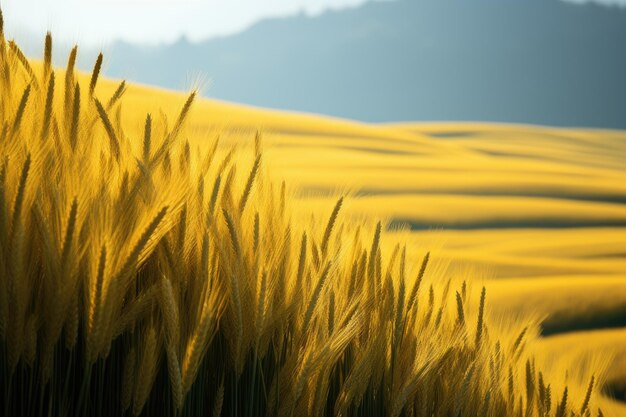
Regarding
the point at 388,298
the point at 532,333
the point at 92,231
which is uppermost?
the point at 92,231

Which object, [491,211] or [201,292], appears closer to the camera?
[201,292]

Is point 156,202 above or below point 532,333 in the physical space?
above

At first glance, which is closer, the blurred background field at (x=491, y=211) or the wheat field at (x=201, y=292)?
the wheat field at (x=201, y=292)

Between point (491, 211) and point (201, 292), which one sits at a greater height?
point (201, 292)

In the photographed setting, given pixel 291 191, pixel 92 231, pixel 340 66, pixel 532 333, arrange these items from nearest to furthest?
pixel 92 231
pixel 291 191
pixel 532 333
pixel 340 66

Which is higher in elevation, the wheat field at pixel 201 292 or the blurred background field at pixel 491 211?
the wheat field at pixel 201 292

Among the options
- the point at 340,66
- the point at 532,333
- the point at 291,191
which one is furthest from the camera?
the point at 340,66

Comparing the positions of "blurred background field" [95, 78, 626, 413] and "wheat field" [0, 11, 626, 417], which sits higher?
"wheat field" [0, 11, 626, 417]

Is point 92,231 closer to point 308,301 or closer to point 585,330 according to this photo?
point 308,301

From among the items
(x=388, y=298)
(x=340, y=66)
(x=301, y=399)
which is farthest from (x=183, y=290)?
(x=340, y=66)

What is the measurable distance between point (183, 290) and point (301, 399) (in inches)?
7.2

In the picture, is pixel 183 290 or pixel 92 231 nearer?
pixel 92 231

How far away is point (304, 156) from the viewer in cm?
1119

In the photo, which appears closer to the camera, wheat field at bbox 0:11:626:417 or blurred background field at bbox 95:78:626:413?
wheat field at bbox 0:11:626:417
